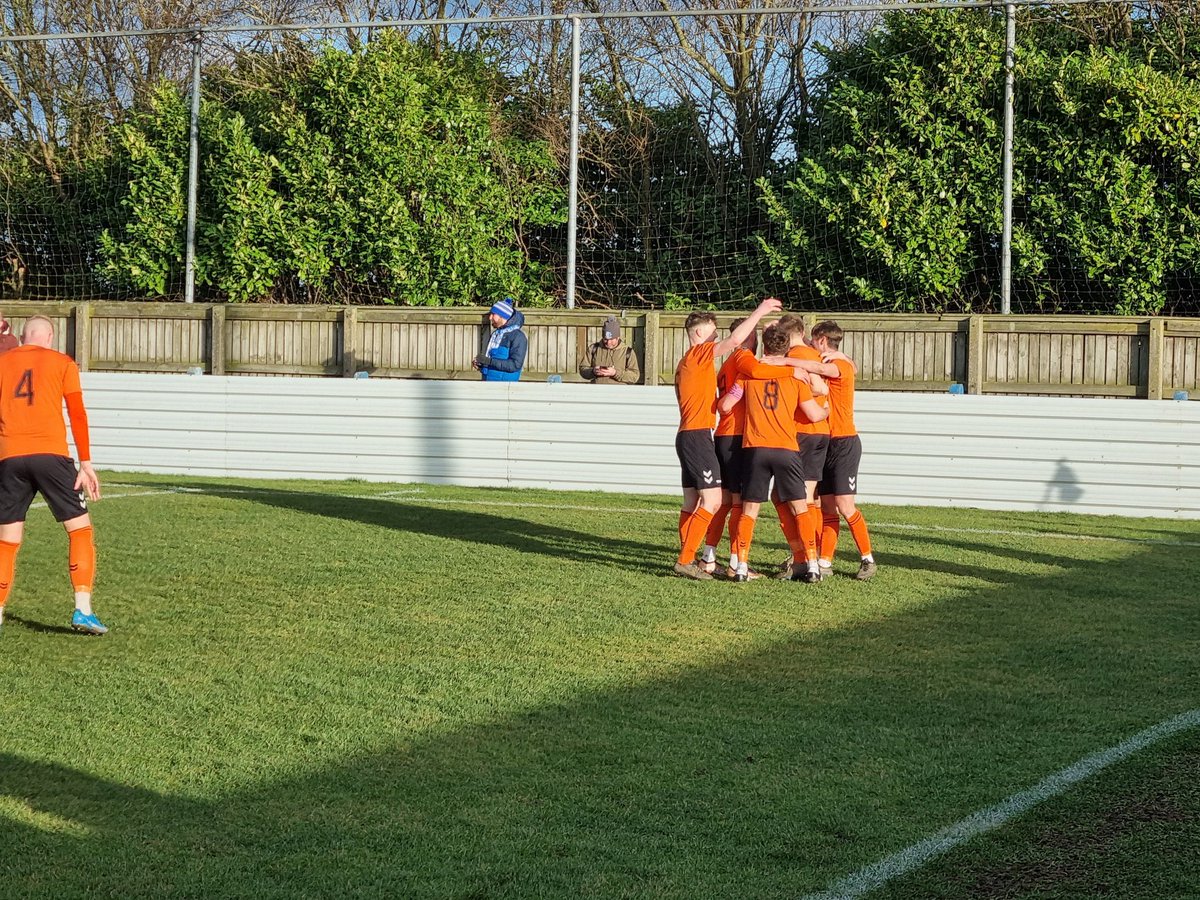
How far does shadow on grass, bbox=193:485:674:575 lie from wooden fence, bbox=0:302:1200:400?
517cm

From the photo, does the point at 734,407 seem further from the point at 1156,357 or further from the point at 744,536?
the point at 1156,357

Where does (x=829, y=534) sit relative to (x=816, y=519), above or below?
below

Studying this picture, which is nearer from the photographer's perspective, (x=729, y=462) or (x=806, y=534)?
(x=806, y=534)

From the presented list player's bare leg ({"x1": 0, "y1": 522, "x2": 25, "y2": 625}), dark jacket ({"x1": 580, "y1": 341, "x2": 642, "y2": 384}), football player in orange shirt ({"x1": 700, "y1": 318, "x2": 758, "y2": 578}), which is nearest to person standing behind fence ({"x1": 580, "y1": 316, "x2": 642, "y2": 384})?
dark jacket ({"x1": 580, "y1": 341, "x2": 642, "y2": 384})

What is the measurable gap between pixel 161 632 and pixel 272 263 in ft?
49.8

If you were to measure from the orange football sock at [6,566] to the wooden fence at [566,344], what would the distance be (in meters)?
11.4

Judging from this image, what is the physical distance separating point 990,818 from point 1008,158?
50.9 feet

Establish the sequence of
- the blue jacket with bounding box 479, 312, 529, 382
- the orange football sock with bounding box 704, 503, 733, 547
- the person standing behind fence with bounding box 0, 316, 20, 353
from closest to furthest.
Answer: the orange football sock with bounding box 704, 503, 733, 547, the person standing behind fence with bounding box 0, 316, 20, 353, the blue jacket with bounding box 479, 312, 529, 382

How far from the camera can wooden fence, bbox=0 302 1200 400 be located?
1898 centimetres

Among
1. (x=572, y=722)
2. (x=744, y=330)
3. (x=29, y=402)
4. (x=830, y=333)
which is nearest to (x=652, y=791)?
(x=572, y=722)

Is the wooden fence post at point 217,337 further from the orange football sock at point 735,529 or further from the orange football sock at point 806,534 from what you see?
the orange football sock at point 806,534

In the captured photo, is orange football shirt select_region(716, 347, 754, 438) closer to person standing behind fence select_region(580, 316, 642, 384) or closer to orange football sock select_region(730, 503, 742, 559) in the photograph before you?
orange football sock select_region(730, 503, 742, 559)

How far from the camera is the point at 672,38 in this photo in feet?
74.7

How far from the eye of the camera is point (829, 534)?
35.9 feet
